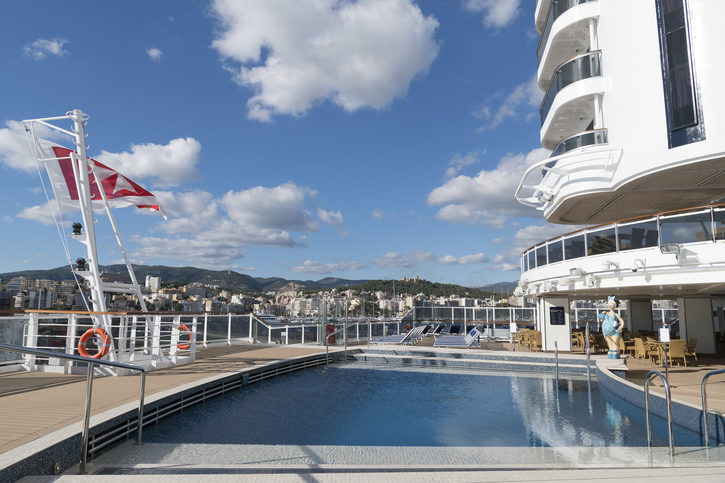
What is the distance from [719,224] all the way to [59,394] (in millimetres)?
13077

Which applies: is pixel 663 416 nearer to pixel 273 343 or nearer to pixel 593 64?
pixel 593 64

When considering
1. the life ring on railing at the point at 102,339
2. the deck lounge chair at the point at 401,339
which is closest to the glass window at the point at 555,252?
the deck lounge chair at the point at 401,339

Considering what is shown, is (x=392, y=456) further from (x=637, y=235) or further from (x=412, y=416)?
(x=637, y=235)

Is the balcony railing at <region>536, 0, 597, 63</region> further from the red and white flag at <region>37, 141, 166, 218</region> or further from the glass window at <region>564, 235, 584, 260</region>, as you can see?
the red and white flag at <region>37, 141, 166, 218</region>

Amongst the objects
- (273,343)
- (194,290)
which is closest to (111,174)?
(273,343)

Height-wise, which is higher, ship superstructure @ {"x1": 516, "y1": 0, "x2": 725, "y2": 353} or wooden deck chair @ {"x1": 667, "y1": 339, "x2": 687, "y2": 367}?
ship superstructure @ {"x1": 516, "y1": 0, "x2": 725, "y2": 353}

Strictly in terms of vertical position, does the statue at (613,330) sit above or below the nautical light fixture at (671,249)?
below

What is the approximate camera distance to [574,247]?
13.0m

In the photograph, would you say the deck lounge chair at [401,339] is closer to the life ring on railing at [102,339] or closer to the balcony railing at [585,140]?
the balcony railing at [585,140]

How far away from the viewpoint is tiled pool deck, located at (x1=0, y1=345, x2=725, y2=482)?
381 cm

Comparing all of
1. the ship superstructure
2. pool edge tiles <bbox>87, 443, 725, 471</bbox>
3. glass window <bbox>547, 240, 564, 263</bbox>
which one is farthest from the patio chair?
pool edge tiles <bbox>87, 443, 725, 471</bbox>

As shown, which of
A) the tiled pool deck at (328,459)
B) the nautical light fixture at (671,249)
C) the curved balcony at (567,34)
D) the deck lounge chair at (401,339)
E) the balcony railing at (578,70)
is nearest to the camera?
the tiled pool deck at (328,459)

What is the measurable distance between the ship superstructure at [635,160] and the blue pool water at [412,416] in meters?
3.59

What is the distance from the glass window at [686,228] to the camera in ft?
31.5
